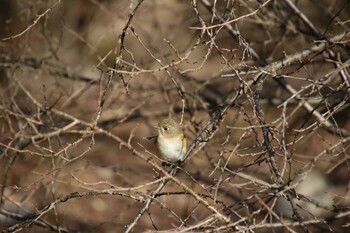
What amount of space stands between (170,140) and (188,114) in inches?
56.5

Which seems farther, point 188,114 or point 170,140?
point 188,114

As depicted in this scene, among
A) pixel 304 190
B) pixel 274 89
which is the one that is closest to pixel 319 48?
pixel 274 89

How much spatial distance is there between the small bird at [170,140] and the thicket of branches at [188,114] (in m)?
0.21

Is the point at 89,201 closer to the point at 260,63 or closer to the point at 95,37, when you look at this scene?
the point at 95,37

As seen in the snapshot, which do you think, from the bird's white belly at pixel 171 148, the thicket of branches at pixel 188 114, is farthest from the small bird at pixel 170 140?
the thicket of branches at pixel 188 114

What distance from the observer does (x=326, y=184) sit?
37.9 feet

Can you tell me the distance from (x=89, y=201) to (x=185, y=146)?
18.9 ft

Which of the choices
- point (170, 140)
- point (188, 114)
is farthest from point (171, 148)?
point (188, 114)

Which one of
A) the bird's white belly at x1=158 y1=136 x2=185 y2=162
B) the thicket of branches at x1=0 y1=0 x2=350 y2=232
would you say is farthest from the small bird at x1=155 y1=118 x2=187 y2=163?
the thicket of branches at x1=0 y1=0 x2=350 y2=232

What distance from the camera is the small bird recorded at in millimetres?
6477

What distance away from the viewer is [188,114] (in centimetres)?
796

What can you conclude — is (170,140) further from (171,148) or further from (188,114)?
(188,114)

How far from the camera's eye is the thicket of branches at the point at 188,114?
166 inches

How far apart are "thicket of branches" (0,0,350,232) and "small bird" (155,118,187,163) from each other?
0.68 ft
